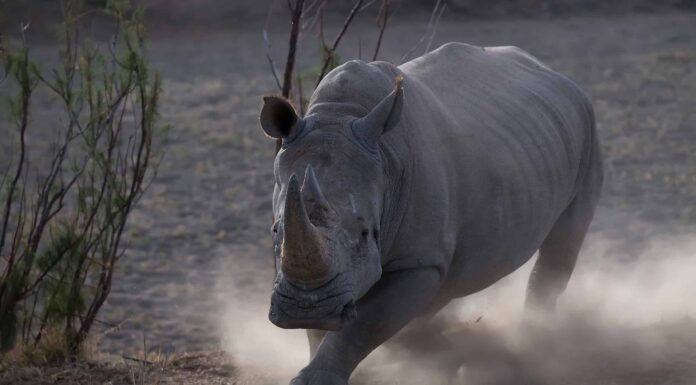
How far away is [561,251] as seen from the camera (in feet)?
20.8

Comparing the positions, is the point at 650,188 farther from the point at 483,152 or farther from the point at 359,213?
the point at 359,213

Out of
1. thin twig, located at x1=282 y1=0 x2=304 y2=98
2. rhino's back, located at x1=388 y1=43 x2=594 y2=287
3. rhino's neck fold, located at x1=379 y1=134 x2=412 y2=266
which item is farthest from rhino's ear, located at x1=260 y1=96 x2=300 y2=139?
thin twig, located at x1=282 y1=0 x2=304 y2=98

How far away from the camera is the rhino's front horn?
370 centimetres

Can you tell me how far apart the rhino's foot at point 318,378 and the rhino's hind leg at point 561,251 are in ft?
7.18

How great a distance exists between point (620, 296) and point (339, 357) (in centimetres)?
280

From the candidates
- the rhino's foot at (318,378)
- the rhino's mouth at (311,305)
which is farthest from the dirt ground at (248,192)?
the rhino's mouth at (311,305)

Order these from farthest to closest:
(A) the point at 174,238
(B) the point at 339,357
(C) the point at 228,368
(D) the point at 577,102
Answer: (A) the point at 174,238, (D) the point at 577,102, (C) the point at 228,368, (B) the point at 339,357

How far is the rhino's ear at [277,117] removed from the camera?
4.24 m

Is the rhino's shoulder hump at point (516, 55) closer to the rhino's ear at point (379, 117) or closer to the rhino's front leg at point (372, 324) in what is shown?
the rhino's front leg at point (372, 324)

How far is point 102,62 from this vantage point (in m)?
5.73

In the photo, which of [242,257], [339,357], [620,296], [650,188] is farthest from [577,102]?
[650,188]

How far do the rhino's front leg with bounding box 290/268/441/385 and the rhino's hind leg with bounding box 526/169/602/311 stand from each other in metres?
1.77

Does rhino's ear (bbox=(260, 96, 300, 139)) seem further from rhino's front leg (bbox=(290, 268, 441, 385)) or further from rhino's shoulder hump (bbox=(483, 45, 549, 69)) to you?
rhino's shoulder hump (bbox=(483, 45, 549, 69))

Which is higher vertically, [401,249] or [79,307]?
[401,249]
